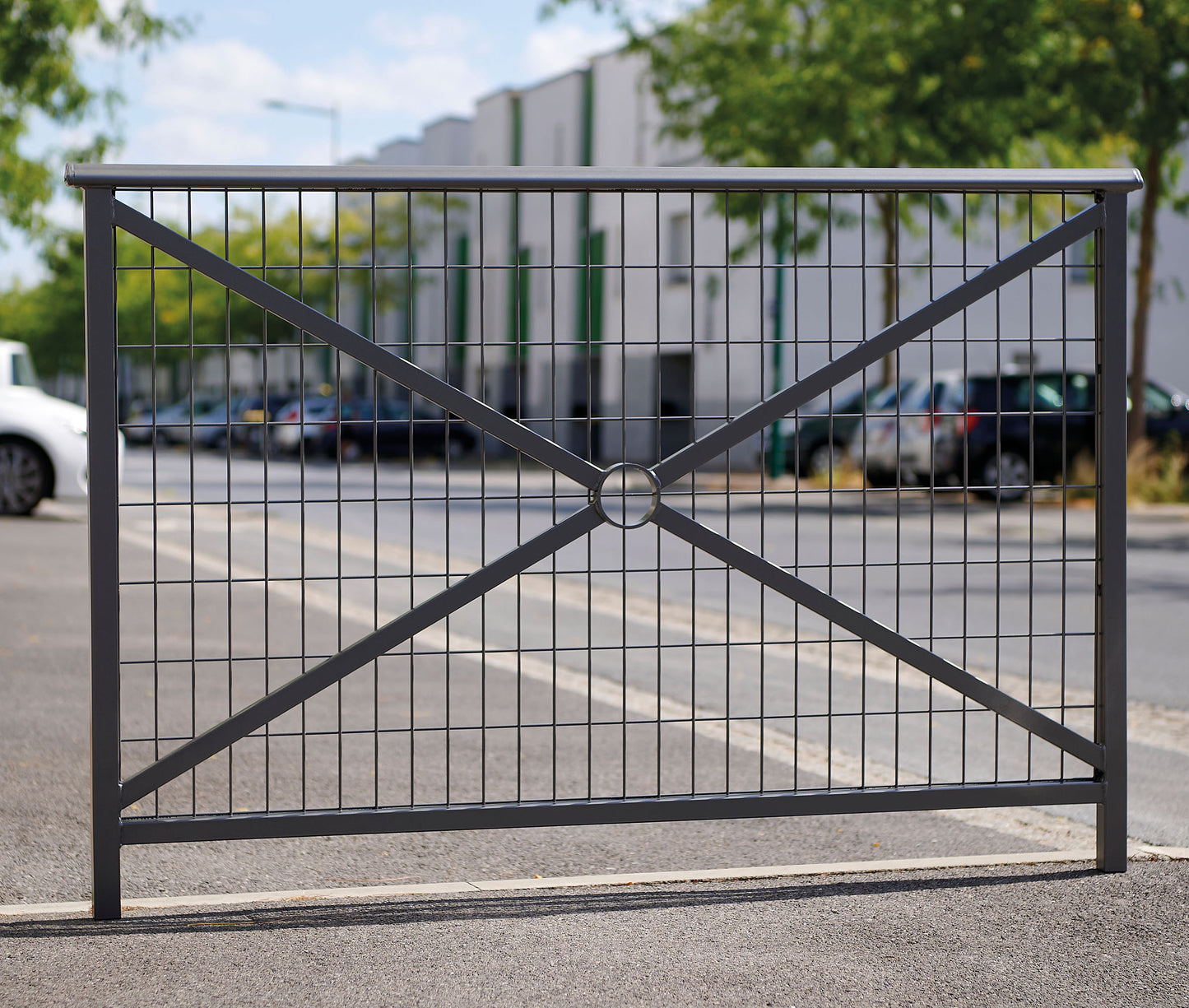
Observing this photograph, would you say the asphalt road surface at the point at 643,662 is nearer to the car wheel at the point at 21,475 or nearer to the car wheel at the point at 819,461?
the car wheel at the point at 21,475

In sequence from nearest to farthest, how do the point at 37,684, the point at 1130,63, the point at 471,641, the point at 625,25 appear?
the point at 37,684 → the point at 471,641 → the point at 1130,63 → the point at 625,25

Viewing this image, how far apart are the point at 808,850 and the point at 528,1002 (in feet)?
5.23

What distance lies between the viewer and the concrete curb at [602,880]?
3959 mm

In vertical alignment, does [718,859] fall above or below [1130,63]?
below

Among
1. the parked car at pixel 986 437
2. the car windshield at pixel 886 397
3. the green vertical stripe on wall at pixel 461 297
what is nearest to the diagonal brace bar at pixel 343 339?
the parked car at pixel 986 437

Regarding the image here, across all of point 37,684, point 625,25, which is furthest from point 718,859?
point 625,25

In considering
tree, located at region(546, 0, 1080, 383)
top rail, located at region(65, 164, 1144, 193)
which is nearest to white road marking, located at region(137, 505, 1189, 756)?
top rail, located at region(65, 164, 1144, 193)

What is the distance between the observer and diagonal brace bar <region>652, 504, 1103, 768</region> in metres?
4.07

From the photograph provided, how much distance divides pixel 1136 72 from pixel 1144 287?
294 cm

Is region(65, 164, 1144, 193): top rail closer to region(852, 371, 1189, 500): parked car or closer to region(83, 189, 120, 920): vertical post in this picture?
region(83, 189, 120, 920): vertical post

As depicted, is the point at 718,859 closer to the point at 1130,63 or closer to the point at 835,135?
the point at 1130,63

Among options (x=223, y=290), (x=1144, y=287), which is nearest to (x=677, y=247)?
(x=223, y=290)

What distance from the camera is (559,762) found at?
578cm

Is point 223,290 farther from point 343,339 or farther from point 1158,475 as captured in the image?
point 343,339
